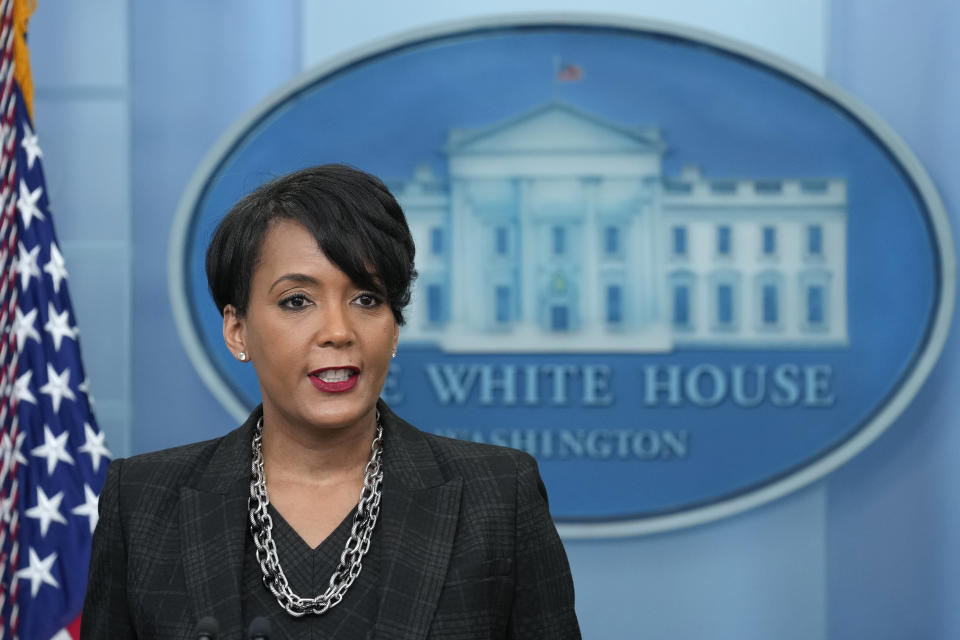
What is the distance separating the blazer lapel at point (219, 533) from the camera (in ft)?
3.66

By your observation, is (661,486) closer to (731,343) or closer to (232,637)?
(731,343)

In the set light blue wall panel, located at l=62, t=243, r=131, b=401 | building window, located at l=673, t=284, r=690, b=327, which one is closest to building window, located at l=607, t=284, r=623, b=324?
building window, located at l=673, t=284, r=690, b=327

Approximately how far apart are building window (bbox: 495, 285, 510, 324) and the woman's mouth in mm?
1420

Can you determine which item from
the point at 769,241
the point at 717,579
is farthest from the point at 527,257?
the point at 717,579

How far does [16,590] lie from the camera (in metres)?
2.17

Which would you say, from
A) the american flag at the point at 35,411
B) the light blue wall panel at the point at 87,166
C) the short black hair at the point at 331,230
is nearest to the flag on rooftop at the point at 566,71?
the light blue wall panel at the point at 87,166

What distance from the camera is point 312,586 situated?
1.16 metres

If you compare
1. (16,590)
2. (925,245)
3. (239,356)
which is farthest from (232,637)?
(925,245)

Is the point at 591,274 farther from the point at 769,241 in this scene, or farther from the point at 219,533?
the point at 219,533

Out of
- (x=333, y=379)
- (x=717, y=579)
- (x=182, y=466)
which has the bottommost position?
(x=717, y=579)

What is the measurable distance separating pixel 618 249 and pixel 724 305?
0.28m

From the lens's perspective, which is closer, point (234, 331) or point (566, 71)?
point (234, 331)

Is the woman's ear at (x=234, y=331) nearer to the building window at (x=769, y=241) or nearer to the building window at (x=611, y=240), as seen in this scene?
the building window at (x=611, y=240)

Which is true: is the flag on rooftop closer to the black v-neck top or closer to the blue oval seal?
the blue oval seal
